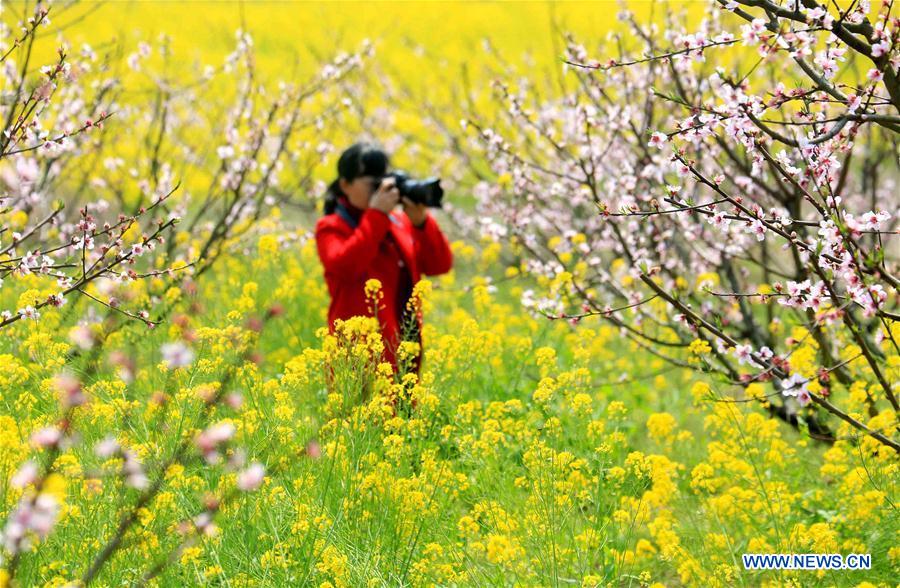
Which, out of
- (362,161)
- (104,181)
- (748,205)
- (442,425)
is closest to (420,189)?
(362,161)

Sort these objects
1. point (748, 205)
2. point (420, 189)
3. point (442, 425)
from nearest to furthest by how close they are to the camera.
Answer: point (442, 425) < point (420, 189) < point (748, 205)

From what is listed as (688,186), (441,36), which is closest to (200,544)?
(688,186)

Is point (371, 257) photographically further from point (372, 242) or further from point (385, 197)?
point (385, 197)

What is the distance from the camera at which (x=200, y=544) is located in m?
2.54

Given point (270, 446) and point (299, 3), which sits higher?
point (299, 3)

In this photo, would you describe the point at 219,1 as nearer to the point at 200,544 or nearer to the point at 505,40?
the point at 505,40

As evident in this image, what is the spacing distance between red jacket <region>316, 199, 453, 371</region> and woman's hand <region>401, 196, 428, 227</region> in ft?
0.17

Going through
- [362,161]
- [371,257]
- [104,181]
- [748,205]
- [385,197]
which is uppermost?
[104,181]

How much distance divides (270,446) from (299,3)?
21.1 meters

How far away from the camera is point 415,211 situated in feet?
14.2

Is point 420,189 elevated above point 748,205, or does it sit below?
below

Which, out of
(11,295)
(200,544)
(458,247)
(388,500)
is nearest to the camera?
(200,544)

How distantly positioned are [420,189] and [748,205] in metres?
2.25

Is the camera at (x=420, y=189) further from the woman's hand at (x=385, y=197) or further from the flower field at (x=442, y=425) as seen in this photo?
the flower field at (x=442, y=425)
